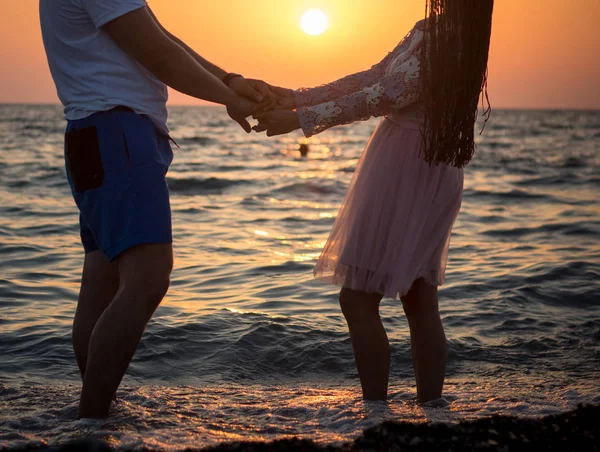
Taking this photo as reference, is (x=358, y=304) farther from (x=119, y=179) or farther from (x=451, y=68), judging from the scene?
(x=119, y=179)

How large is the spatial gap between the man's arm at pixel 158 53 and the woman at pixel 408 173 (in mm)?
580

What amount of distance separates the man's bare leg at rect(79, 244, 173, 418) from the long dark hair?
124 centimetres

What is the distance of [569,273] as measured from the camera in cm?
700

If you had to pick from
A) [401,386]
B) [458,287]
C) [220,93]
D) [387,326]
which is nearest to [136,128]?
[220,93]

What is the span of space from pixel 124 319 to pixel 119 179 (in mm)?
525

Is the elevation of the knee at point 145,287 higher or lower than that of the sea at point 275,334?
higher

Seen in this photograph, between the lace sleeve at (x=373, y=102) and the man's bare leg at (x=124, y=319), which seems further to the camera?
the lace sleeve at (x=373, y=102)

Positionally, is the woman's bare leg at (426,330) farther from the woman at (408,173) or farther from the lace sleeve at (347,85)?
the lace sleeve at (347,85)

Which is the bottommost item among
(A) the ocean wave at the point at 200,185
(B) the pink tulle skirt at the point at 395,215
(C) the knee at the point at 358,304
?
(A) the ocean wave at the point at 200,185

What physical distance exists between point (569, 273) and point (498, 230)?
288cm

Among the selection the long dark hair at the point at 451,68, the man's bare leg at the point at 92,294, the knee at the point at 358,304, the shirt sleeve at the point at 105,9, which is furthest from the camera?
the knee at the point at 358,304

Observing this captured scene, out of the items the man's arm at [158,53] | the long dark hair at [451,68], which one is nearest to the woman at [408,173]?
the long dark hair at [451,68]

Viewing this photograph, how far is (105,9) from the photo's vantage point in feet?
8.39

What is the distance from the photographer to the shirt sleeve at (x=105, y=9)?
2.55 metres
